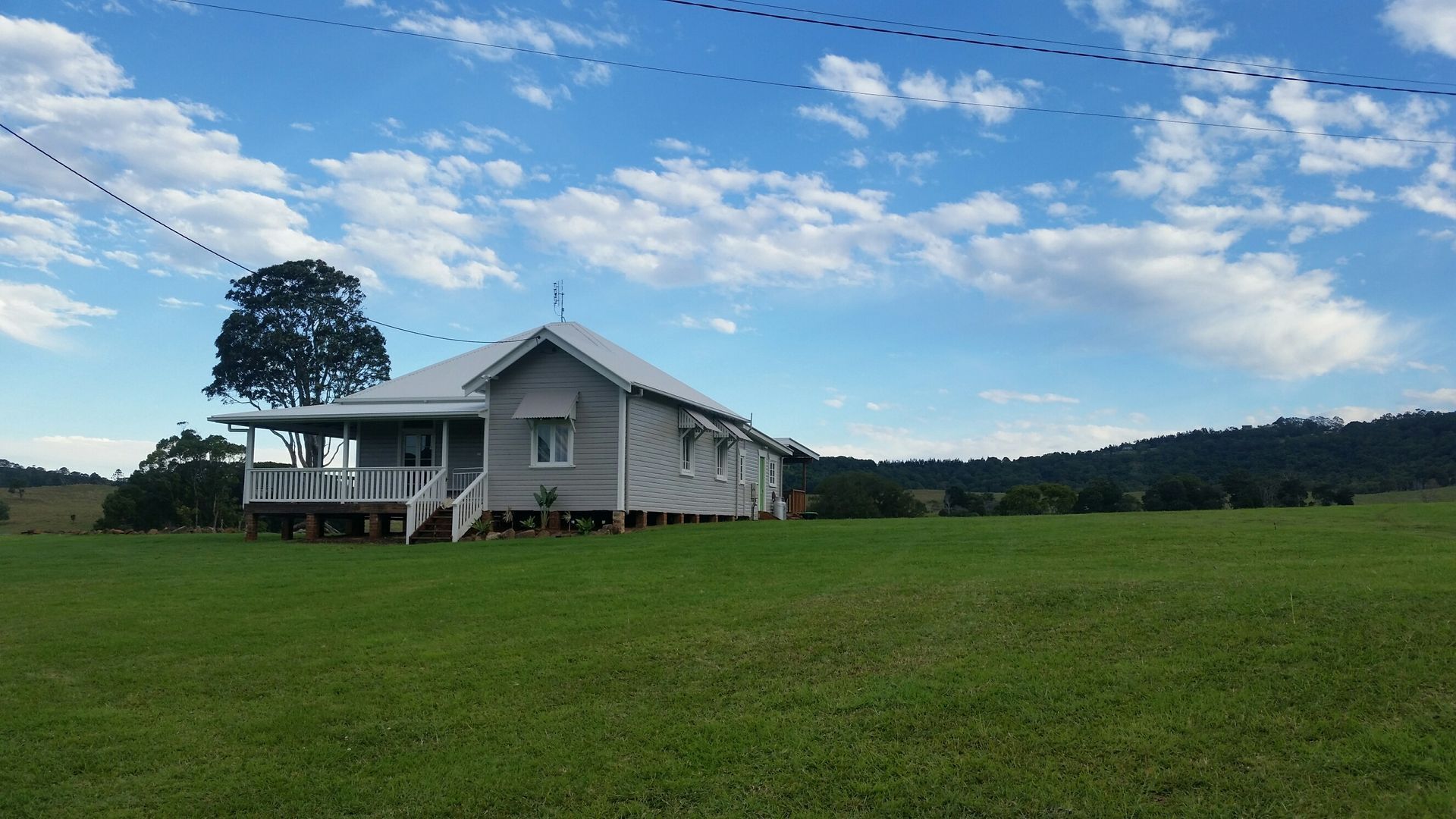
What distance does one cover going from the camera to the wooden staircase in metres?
24.1

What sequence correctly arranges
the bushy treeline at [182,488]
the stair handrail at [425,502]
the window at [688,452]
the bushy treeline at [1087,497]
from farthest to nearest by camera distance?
1. the bushy treeline at [182,488]
2. the bushy treeline at [1087,497]
3. the window at [688,452]
4. the stair handrail at [425,502]

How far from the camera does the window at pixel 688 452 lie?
28359 mm

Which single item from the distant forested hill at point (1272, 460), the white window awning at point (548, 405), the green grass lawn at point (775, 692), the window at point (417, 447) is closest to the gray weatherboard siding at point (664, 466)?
the white window awning at point (548, 405)

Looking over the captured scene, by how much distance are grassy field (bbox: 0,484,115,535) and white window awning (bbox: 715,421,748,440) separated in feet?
82.8

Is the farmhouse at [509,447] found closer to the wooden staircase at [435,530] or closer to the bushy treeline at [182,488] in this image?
the wooden staircase at [435,530]

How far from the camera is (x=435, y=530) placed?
956 inches

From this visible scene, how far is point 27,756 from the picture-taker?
7805mm

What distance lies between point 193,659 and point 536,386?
50.2ft

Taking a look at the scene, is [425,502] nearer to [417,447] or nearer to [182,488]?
[417,447]

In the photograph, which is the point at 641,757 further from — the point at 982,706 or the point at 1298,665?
the point at 1298,665

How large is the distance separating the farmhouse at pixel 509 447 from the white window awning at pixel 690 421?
0.04 m

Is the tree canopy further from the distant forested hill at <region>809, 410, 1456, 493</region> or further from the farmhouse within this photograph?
the farmhouse

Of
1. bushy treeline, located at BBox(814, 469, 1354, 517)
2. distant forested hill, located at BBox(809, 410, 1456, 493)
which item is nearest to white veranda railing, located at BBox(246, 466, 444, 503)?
bushy treeline, located at BBox(814, 469, 1354, 517)

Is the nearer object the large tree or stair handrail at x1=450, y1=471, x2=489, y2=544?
stair handrail at x1=450, y1=471, x2=489, y2=544
